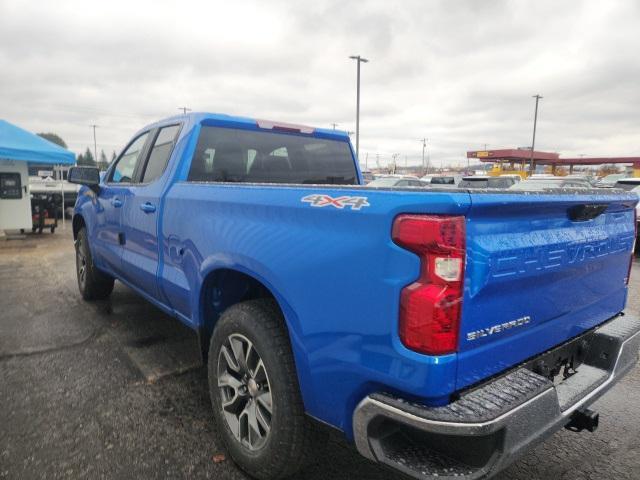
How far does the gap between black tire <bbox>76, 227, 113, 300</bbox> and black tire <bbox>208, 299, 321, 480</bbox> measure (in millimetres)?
3490

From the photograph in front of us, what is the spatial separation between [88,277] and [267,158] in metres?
2.90

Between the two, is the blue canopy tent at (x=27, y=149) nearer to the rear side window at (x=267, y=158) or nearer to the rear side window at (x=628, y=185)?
the rear side window at (x=267, y=158)

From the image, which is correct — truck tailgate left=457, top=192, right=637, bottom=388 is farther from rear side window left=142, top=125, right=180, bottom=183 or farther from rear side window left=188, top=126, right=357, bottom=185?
rear side window left=142, top=125, right=180, bottom=183

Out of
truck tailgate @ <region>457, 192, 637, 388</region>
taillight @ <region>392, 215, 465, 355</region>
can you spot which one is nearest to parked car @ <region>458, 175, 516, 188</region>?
truck tailgate @ <region>457, 192, 637, 388</region>

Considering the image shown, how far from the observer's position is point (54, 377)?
3432mm

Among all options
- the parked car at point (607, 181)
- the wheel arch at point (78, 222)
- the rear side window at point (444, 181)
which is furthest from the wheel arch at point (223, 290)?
the rear side window at point (444, 181)

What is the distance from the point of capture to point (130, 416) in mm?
2896

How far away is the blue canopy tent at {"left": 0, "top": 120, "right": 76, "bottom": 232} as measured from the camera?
34.2ft

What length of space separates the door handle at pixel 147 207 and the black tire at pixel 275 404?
4.46ft

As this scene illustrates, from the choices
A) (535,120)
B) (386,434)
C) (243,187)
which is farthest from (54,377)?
(535,120)

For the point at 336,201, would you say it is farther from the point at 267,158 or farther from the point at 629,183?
the point at 629,183

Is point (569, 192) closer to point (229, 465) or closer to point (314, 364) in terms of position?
point (314, 364)

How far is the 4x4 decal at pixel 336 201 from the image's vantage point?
1.72 m

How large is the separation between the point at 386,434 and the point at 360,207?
2.75 ft
